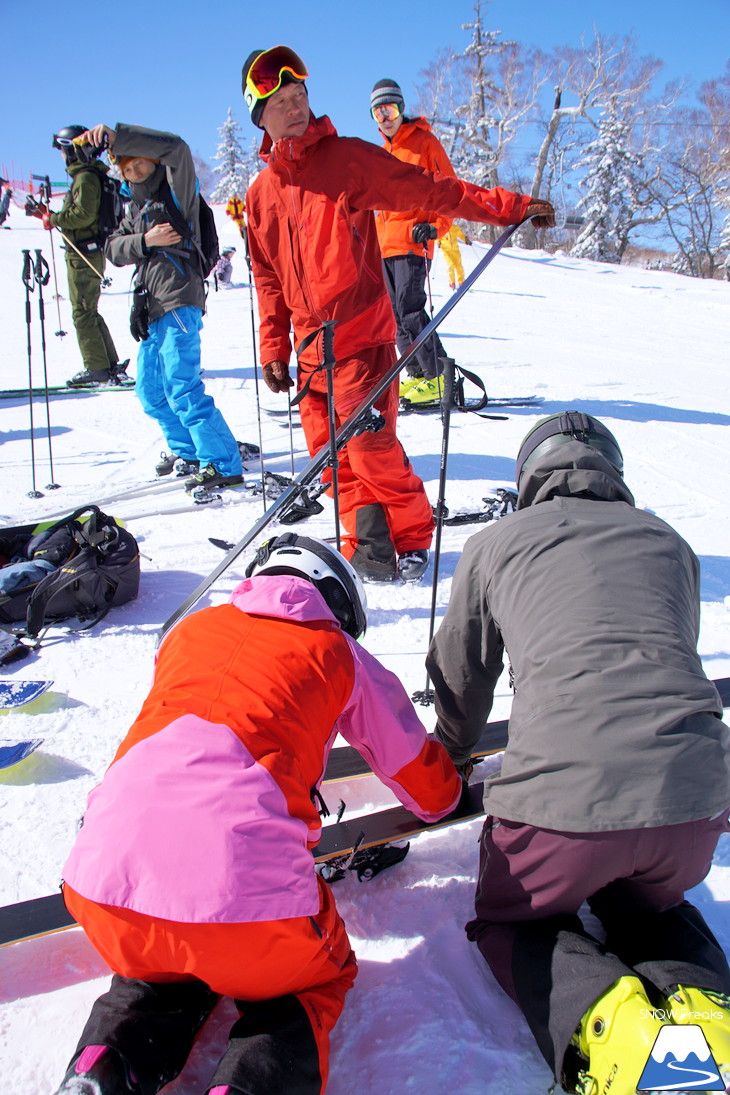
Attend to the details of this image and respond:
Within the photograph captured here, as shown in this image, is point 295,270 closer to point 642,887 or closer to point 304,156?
point 304,156

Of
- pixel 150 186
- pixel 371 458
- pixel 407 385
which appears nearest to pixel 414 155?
pixel 407 385

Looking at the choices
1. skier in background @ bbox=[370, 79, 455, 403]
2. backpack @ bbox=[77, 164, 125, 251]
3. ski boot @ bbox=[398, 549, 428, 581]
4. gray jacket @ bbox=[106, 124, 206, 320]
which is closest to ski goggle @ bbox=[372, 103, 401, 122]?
skier in background @ bbox=[370, 79, 455, 403]

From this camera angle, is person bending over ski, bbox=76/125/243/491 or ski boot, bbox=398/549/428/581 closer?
ski boot, bbox=398/549/428/581

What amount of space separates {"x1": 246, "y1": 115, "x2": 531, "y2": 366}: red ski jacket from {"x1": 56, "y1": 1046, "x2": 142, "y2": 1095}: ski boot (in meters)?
2.63

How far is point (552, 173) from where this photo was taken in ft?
105

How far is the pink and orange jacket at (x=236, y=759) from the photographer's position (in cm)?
116

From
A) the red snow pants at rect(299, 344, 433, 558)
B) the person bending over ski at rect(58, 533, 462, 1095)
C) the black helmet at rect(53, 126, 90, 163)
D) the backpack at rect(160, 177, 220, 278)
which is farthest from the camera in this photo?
the black helmet at rect(53, 126, 90, 163)

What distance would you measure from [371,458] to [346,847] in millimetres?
1840

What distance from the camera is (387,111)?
5426 millimetres

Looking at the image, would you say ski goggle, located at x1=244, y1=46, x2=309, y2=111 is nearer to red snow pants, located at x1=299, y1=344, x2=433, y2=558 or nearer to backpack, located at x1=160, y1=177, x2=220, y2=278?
red snow pants, located at x1=299, y1=344, x2=433, y2=558

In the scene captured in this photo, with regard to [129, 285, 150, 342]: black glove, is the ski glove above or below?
below

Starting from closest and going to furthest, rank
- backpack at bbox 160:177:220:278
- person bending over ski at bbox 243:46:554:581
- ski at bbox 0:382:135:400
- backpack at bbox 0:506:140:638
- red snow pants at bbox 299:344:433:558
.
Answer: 1. person bending over ski at bbox 243:46:554:581
2. backpack at bbox 0:506:140:638
3. red snow pants at bbox 299:344:433:558
4. backpack at bbox 160:177:220:278
5. ski at bbox 0:382:135:400

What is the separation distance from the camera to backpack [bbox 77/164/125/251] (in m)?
6.66

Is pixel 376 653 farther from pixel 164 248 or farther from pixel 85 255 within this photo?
pixel 85 255
